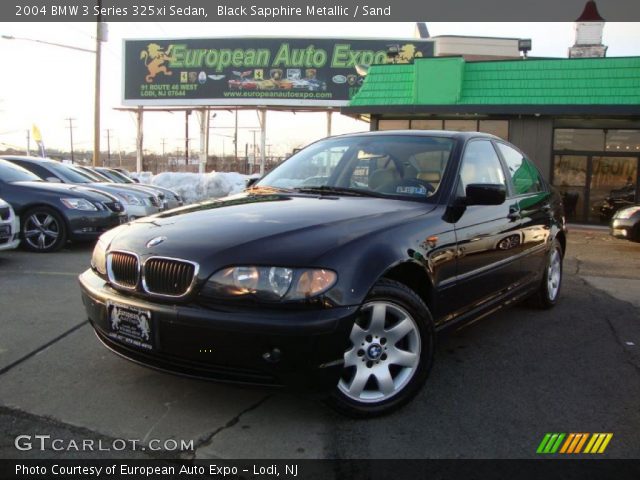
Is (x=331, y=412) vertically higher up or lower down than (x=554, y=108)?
lower down

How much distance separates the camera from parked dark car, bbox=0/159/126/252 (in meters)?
8.27

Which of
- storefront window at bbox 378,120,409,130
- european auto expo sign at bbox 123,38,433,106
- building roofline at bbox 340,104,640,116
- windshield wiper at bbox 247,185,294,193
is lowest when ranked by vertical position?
windshield wiper at bbox 247,185,294,193

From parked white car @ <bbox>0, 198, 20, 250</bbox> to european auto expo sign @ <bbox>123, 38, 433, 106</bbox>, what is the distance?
20.7 metres

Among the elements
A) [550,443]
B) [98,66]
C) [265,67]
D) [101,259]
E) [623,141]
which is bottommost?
[550,443]

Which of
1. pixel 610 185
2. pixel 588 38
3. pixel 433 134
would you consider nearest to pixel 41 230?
pixel 433 134

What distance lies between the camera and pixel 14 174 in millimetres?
8742

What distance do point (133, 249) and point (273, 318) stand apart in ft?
3.07

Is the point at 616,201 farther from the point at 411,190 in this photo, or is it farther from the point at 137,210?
the point at 411,190

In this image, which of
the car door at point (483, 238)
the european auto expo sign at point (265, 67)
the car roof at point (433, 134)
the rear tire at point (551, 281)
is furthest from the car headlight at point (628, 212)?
the european auto expo sign at point (265, 67)

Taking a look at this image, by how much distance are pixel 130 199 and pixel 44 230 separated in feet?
6.63

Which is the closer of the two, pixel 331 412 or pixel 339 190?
pixel 331 412

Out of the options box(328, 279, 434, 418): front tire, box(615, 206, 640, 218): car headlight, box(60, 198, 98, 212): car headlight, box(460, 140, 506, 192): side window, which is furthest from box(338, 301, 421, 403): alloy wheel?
box(615, 206, 640, 218): car headlight

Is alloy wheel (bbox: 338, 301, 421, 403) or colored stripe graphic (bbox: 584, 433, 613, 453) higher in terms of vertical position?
alloy wheel (bbox: 338, 301, 421, 403)

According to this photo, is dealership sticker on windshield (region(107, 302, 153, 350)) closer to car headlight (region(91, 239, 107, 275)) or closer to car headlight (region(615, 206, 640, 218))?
car headlight (region(91, 239, 107, 275))
